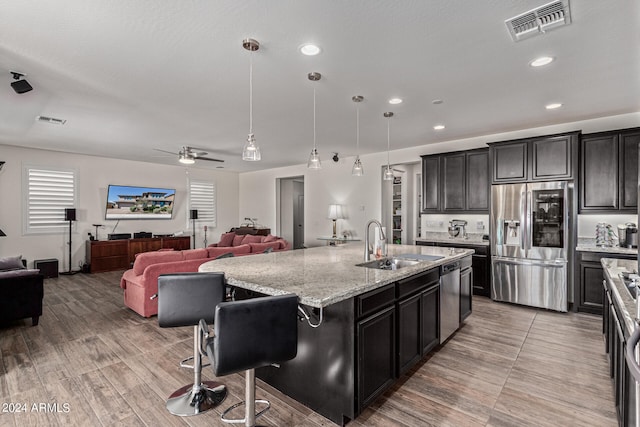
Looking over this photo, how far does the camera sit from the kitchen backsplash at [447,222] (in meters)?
5.50

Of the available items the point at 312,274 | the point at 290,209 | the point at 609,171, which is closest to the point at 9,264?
the point at 312,274

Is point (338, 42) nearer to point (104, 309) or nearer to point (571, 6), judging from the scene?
point (571, 6)

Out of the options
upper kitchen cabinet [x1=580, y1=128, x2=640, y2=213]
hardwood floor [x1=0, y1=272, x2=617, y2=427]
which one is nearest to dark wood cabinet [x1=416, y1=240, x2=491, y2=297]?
hardwood floor [x1=0, y1=272, x2=617, y2=427]

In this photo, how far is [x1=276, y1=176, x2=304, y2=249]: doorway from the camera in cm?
943

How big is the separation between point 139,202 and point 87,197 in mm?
1085

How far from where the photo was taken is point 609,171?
4.20 meters

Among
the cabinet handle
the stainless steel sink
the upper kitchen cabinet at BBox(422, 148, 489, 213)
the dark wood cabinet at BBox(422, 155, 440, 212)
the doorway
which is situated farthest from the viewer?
the doorway

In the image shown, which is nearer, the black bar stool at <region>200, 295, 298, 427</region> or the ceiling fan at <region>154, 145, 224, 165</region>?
the black bar stool at <region>200, 295, 298, 427</region>

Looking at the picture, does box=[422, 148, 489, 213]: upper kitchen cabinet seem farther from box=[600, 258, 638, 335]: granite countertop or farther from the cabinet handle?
the cabinet handle

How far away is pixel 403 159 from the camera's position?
6.58 meters

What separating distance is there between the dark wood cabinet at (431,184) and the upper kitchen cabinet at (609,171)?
203 centimetres

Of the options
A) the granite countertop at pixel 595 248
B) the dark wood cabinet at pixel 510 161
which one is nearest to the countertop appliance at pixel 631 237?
the granite countertop at pixel 595 248

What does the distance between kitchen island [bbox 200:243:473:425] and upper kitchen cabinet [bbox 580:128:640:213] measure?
326 centimetres

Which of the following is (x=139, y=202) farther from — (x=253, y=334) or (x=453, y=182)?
(x=253, y=334)
